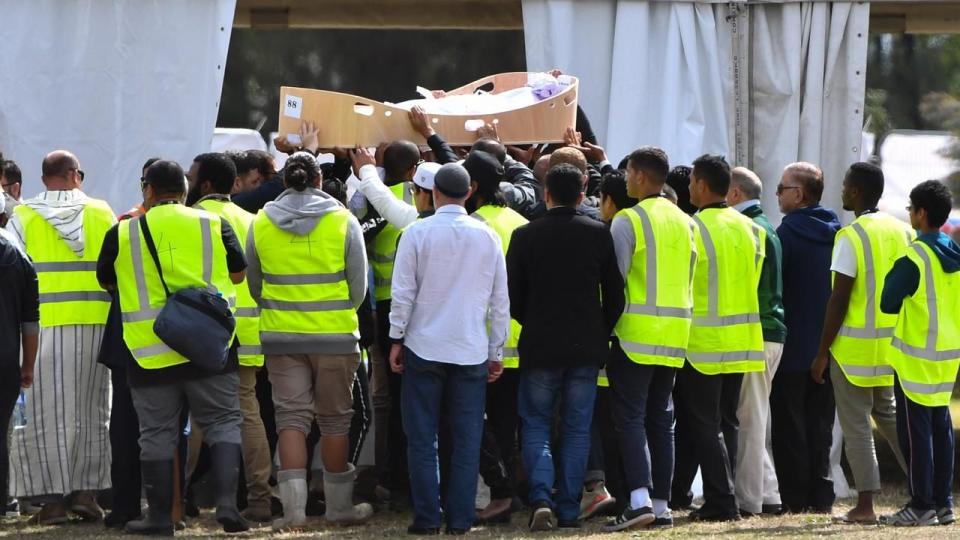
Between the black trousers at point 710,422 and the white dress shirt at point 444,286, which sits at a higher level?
Answer: the white dress shirt at point 444,286

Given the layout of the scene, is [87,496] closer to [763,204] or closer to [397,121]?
[397,121]

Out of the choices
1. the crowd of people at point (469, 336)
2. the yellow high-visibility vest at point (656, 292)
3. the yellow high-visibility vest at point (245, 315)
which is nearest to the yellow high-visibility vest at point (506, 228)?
the crowd of people at point (469, 336)

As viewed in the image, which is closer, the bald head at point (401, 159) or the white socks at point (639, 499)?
the white socks at point (639, 499)

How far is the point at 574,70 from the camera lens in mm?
9438

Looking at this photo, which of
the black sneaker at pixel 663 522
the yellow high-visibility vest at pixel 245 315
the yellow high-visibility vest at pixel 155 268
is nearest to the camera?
the yellow high-visibility vest at pixel 155 268

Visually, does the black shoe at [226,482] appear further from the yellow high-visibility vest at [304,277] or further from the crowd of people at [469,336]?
the yellow high-visibility vest at [304,277]

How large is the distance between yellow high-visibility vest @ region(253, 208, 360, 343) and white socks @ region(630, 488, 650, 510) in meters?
1.55

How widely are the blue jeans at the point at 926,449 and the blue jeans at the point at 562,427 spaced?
1517 millimetres

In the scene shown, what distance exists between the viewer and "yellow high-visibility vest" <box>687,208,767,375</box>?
764 centimetres

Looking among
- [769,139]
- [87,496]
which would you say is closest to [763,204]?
[769,139]

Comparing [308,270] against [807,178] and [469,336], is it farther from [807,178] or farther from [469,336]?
[807,178]

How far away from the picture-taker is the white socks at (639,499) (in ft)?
23.8

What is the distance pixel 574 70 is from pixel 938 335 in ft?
9.81

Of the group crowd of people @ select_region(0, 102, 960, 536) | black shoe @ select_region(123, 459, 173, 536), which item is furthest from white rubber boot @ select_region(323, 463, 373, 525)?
black shoe @ select_region(123, 459, 173, 536)
